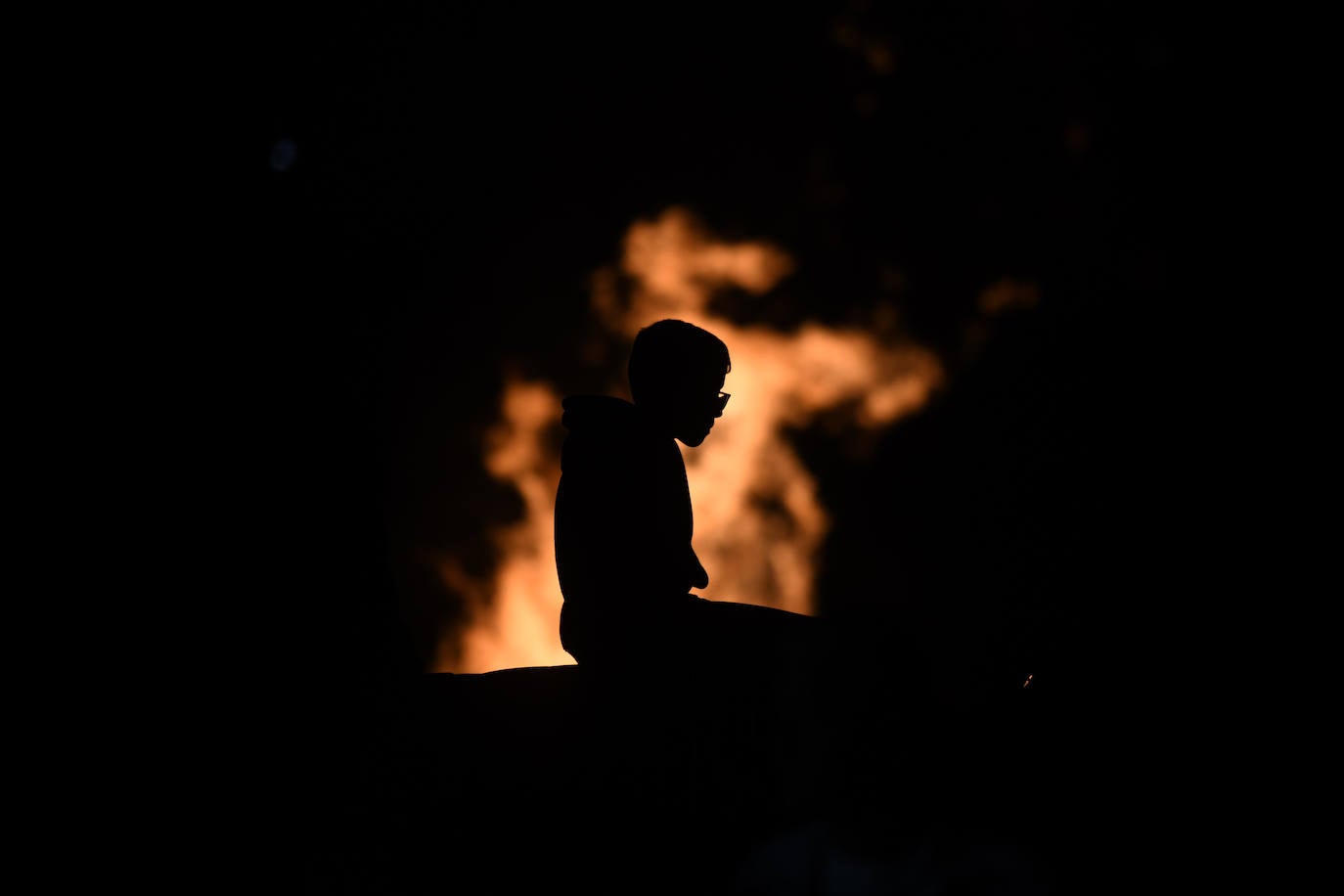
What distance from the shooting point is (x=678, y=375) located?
68.2 inches

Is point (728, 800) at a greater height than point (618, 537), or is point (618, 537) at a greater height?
point (618, 537)

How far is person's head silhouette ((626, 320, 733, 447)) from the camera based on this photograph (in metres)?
1.73

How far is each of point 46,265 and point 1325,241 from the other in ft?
12.9

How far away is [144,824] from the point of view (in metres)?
1.63

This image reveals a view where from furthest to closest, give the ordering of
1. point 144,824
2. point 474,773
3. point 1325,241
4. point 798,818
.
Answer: point 1325,241
point 144,824
point 474,773
point 798,818

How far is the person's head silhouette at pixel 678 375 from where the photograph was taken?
5.68ft

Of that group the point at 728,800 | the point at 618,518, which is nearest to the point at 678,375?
the point at 618,518

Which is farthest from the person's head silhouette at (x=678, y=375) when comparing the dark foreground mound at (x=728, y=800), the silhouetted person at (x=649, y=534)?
the dark foreground mound at (x=728, y=800)

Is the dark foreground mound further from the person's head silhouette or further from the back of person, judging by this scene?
the person's head silhouette

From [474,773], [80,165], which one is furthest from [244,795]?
[80,165]

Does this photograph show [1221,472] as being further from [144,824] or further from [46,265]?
[46,265]

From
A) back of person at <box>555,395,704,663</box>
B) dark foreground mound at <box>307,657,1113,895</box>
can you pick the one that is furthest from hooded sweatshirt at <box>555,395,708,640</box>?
dark foreground mound at <box>307,657,1113,895</box>

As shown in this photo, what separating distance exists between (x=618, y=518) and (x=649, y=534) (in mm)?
74

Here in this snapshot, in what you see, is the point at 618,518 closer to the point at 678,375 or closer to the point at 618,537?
the point at 618,537
